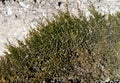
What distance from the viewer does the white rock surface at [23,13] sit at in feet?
23.1

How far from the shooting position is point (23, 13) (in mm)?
7438

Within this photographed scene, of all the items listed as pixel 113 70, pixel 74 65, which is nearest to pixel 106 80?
pixel 113 70

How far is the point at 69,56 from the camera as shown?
5.81 m

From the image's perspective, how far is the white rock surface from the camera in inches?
277

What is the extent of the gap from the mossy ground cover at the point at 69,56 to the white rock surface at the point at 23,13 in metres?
0.96

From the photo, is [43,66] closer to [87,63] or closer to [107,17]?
[87,63]

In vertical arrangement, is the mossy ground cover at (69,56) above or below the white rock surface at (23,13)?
below

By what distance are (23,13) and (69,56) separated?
2082mm

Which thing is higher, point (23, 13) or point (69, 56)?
point (23, 13)

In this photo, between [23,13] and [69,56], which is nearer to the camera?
[69,56]

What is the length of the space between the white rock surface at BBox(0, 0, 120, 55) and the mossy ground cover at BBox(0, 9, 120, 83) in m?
0.96

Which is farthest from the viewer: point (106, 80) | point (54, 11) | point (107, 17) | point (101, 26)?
point (54, 11)

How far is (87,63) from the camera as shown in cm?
572

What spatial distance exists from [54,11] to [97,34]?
150cm
